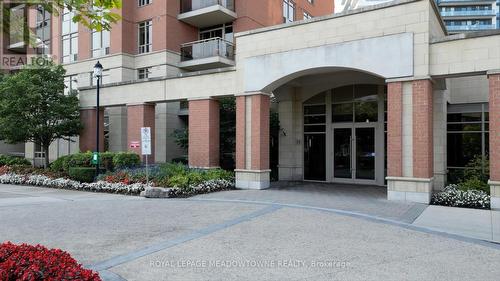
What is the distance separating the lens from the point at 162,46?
77.9 ft

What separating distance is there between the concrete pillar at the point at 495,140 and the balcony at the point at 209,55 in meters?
15.3

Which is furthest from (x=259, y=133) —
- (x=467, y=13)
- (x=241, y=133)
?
(x=467, y=13)

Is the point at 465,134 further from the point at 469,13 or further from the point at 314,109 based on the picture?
the point at 469,13

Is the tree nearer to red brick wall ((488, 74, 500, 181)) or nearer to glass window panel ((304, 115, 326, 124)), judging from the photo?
glass window panel ((304, 115, 326, 124))

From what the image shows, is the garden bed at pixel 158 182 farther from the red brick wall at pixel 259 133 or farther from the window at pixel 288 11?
the window at pixel 288 11

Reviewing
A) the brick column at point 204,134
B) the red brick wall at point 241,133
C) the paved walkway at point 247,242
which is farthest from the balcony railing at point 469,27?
the paved walkway at point 247,242

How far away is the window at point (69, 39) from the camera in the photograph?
27156 millimetres

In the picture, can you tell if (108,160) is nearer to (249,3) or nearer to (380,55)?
(380,55)

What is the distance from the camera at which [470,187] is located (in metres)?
11.4

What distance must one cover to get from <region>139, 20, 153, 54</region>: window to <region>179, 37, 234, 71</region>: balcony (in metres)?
2.18

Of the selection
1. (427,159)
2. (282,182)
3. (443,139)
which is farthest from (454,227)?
(282,182)

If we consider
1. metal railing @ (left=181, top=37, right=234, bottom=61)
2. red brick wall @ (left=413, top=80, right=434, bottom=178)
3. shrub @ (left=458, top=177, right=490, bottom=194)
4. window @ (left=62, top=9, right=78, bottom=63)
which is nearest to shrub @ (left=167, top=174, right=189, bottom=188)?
red brick wall @ (left=413, top=80, right=434, bottom=178)

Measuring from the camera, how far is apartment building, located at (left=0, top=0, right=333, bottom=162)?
23281 mm

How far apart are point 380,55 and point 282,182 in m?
7.02
